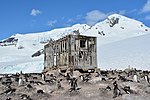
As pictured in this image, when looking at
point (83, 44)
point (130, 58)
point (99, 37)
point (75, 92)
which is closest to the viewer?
point (75, 92)

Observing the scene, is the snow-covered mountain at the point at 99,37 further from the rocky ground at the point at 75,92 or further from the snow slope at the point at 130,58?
the rocky ground at the point at 75,92

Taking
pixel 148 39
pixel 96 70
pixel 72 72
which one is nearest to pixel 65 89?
pixel 72 72

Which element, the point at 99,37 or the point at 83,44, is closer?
the point at 83,44

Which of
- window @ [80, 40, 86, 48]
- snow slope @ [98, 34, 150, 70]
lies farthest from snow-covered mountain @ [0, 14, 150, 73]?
window @ [80, 40, 86, 48]

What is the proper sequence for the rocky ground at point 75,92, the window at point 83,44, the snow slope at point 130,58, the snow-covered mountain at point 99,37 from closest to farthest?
the rocky ground at point 75,92
the window at point 83,44
the snow slope at point 130,58
the snow-covered mountain at point 99,37

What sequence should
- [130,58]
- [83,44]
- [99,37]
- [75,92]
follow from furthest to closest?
[99,37]
[130,58]
[83,44]
[75,92]

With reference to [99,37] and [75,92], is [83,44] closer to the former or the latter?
[75,92]

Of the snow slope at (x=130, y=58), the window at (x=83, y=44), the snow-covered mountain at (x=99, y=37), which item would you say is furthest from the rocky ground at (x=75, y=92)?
the snow-covered mountain at (x=99, y=37)

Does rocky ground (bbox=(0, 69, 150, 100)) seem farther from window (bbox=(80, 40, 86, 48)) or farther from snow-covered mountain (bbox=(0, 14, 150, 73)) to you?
snow-covered mountain (bbox=(0, 14, 150, 73))

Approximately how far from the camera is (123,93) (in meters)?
19.0

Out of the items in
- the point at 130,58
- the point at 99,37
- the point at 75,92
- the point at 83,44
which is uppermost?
the point at 99,37

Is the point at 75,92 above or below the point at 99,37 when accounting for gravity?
below

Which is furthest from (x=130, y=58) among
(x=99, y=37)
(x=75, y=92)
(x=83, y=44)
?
(x=99, y=37)

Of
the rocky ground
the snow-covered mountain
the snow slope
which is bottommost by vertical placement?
the rocky ground
